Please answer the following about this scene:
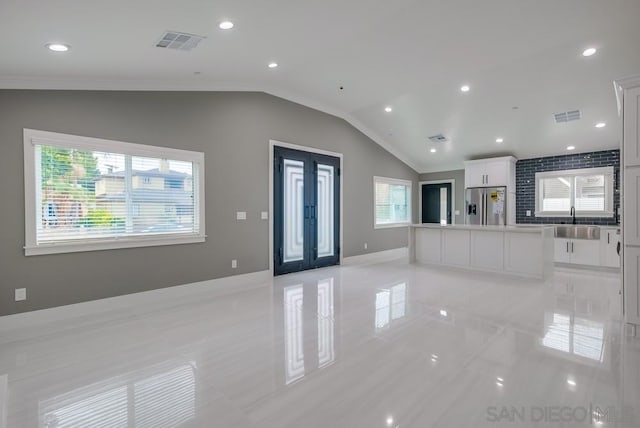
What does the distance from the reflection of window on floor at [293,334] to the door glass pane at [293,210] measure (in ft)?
4.23

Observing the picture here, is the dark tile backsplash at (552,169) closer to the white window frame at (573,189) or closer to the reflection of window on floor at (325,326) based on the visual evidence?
the white window frame at (573,189)

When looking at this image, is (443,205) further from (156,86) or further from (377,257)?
(156,86)

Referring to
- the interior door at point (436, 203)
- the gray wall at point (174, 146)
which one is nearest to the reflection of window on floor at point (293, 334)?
the gray wall at point (174, 146)

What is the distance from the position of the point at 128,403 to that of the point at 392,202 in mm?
7456

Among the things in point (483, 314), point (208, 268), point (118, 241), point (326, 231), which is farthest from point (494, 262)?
point (118, 241)

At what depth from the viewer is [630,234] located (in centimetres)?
310

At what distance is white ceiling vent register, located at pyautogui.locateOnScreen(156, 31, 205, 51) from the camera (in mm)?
3146

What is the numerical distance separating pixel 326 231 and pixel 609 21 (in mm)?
5083

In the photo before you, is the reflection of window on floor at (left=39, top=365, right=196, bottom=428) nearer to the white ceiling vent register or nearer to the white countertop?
the white ceiling vent register

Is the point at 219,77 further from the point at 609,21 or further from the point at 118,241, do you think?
the point at 609,21

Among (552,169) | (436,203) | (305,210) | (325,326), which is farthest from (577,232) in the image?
(325,326)

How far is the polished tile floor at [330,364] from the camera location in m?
1.93

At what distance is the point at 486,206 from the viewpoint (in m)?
7.91

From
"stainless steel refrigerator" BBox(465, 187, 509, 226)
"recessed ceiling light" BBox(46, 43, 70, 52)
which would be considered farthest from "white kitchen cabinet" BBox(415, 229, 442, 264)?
"recessed ceiling light" BBox(46, 43, 70, 52)
